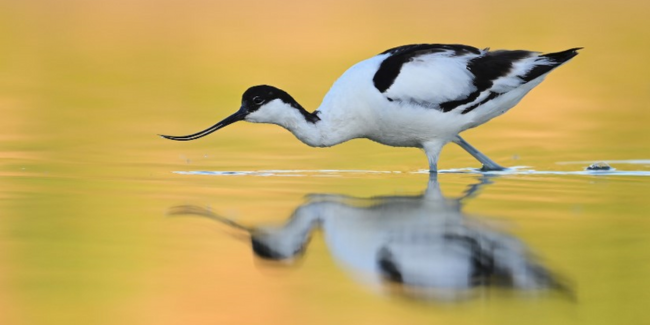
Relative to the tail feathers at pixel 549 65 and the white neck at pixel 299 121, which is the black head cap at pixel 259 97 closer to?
the white neck at pixel 299 121

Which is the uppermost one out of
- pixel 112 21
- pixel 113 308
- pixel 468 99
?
pixel 112 21

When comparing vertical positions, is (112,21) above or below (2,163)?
above

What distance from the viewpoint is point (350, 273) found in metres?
5.99

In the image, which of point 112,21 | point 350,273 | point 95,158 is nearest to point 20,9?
point 112,21

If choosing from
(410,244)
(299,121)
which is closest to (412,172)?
(299,121)

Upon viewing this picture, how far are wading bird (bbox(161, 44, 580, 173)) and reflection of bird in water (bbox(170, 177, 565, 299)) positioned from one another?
1572 mm

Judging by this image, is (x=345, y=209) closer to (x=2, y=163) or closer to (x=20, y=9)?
(x=2, y=163)

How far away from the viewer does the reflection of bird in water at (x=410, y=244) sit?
5.83 meters

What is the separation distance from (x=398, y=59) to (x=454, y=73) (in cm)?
51

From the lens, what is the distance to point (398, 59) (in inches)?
402

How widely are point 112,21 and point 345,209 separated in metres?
16.7

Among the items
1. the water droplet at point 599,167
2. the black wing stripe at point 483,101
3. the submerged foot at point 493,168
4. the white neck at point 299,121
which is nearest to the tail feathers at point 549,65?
the black wing stripe at point 483,101

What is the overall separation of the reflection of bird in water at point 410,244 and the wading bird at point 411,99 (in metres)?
1.57

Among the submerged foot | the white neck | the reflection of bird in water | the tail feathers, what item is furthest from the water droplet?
the reflection of bird in water
